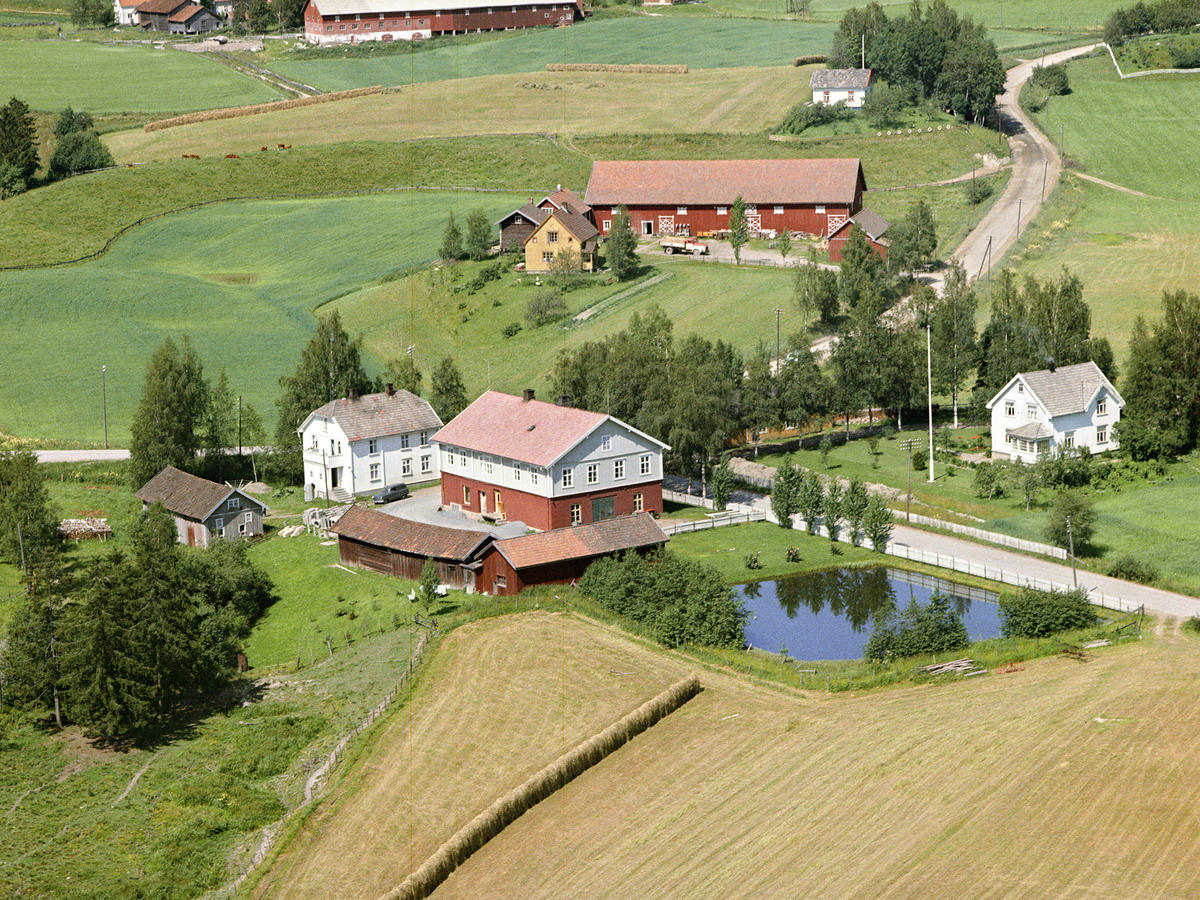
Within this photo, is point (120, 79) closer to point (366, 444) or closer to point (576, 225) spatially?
point (576, 225)

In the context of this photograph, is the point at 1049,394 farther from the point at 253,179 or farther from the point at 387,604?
the point at 253,179

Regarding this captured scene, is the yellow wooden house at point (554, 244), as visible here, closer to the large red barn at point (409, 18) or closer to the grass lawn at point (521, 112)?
the grass lawn at point (521, 112)

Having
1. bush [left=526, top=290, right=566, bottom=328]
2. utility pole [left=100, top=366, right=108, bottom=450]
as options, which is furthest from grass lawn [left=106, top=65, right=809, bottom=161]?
utility pole [left=100, top=366, right=108, bottom=450]

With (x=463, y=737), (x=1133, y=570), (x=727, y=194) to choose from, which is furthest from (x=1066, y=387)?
(x=727, y=194)

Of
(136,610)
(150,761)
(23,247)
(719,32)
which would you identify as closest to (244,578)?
(136,610)

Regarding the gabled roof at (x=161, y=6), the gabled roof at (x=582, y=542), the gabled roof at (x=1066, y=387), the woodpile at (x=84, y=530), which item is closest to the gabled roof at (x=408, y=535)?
the gabled roof at (x=582, y=542)

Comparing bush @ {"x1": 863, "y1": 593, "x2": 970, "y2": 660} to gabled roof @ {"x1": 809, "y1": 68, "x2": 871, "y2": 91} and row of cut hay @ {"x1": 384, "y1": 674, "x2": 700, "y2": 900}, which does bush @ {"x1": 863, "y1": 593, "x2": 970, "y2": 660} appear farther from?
gabled roof @ {"x1": 809, "y1": 68, "x2": 871, "y2": 91}
